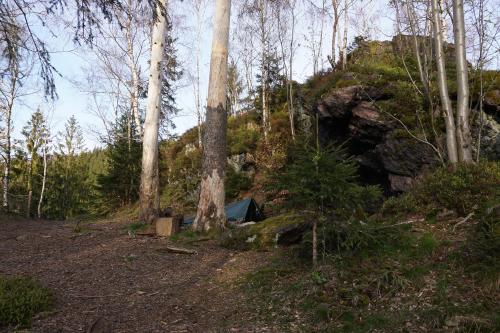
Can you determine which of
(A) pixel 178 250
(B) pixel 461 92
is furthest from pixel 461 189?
(A) pixel 178 250

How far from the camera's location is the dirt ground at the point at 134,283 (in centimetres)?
414

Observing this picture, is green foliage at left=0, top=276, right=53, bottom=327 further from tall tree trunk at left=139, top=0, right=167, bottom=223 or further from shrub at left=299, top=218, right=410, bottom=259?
tall tree trunk at left=139, top=0, right=167, bottom=223

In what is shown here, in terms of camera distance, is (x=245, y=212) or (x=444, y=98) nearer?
(x=444, y=98)

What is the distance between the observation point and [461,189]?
6.29 metres

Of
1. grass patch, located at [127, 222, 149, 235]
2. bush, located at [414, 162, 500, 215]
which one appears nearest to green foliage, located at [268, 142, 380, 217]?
bush, located at [414, 162, 500, 215]

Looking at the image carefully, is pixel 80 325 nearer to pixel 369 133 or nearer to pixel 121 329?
pixel 121 329

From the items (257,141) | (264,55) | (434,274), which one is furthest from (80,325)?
(264,55)

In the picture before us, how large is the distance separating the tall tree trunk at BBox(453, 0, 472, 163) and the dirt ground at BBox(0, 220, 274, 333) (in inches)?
185

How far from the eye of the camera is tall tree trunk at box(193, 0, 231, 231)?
8.18 meters

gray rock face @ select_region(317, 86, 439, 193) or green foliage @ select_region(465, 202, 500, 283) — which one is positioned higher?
gray rock face @ select_region(317, 86, 439, 193)

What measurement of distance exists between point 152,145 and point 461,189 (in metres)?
7.24

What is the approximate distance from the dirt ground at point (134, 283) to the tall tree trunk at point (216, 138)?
0.79 meters

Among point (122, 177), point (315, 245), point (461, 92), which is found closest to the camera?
point (315, 245)

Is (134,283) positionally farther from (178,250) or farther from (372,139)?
(372,139)
